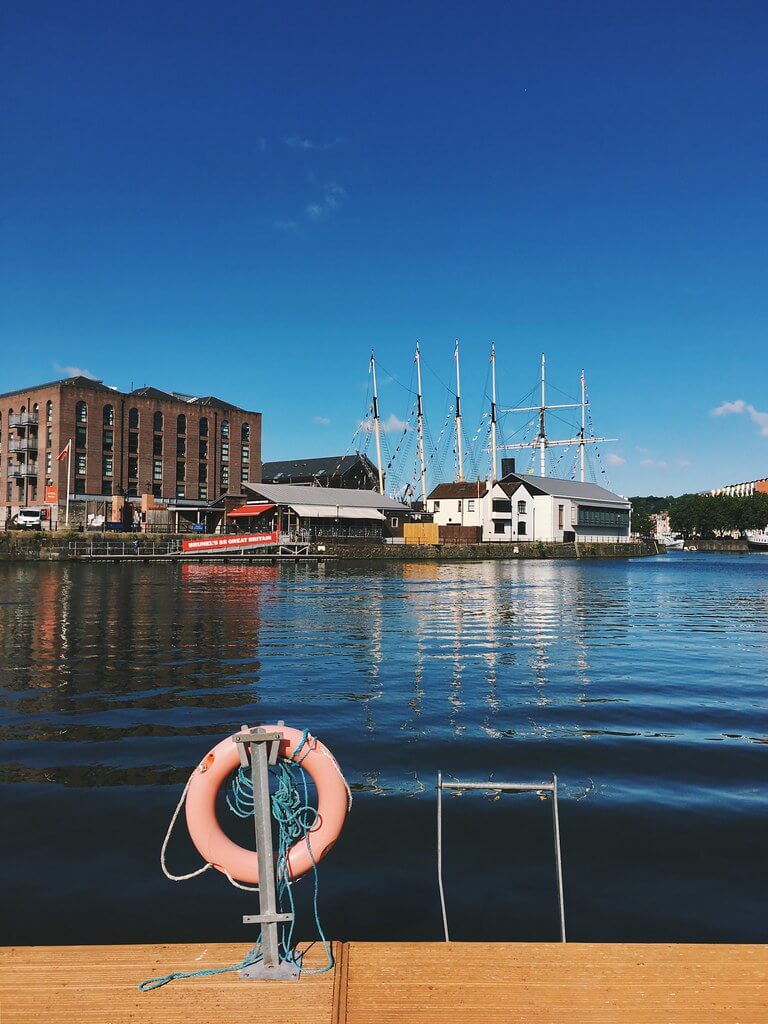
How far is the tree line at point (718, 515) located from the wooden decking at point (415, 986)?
573 ft

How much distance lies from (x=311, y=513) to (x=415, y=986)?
72422 mm

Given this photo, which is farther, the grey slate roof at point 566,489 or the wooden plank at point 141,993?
the grey slate roof at point 566,489

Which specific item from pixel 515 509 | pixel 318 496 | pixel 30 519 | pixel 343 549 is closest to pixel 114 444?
pixel 30 519

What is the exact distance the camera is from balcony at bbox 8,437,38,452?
77.1 meters

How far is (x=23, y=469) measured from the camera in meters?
77.3

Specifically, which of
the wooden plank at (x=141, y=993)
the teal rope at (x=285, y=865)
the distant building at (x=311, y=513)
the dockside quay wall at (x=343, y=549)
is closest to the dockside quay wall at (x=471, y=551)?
the dockside quay wall at (x=343, y=549)

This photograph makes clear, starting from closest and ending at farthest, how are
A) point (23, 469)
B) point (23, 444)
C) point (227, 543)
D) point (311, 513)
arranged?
point (227, 543) < point (311, 513) < point (23, 469) < point (23, 444)

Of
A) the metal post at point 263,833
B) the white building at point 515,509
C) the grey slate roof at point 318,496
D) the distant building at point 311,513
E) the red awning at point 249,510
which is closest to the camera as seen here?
the metal post at point 263,833

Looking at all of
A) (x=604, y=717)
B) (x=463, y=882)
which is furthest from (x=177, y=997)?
(x=604, y=717)

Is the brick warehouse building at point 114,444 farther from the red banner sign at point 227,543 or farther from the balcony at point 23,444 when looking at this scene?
the red banner sign at point 227,543

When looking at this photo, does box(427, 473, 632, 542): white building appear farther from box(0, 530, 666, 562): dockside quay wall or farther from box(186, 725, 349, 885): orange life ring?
box(186, 725, 349, 885): orange life ring

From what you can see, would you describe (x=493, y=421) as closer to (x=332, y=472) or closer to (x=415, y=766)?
(x=332, y=472)

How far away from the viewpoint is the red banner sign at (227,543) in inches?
2569

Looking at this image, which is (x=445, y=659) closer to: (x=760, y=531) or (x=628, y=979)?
(x=628, y=979)
